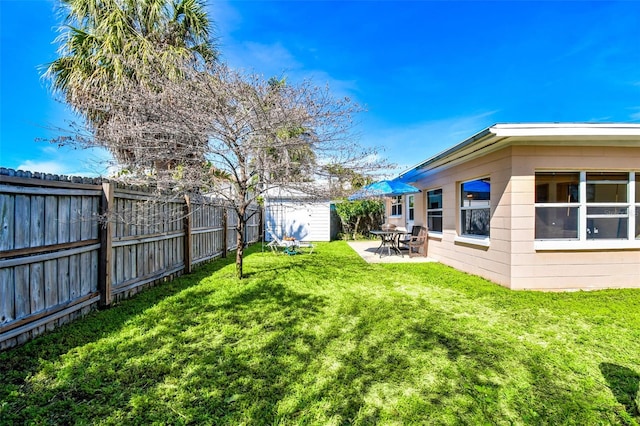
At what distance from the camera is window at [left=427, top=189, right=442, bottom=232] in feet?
30.8

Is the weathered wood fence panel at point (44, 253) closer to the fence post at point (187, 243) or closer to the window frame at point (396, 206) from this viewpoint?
the fence post at point (187, 243)

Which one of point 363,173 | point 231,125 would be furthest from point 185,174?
point 363,173

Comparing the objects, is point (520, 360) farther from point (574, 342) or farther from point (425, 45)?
point (425, 45)

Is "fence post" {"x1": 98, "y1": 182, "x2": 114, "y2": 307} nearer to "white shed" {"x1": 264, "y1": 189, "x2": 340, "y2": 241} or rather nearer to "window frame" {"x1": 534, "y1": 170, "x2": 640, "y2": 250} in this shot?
"window frame" {"x1": 534, "y1": 170, "x2": 640, "y2": 250}

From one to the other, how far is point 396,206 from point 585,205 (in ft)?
32.4

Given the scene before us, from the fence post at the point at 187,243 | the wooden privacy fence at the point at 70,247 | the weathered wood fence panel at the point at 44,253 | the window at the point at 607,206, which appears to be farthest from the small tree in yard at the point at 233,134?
the window at the point at 607,206

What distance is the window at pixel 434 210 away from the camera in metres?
9.39

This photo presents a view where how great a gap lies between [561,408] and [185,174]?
6211 millimetres

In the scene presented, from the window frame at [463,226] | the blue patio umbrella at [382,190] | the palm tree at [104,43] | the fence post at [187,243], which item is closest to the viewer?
the window frame at [463,226]

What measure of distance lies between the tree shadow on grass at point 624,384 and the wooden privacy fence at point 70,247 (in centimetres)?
582

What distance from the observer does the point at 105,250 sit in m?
4.52

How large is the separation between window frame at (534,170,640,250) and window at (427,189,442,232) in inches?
137

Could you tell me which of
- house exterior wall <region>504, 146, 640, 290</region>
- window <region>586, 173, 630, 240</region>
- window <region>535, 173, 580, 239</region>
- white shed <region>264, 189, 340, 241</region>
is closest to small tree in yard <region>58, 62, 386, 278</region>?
house exterior wall <region>504, 146, 640, 290</region>

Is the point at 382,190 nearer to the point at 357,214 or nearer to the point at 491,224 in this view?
the point at 491,224
